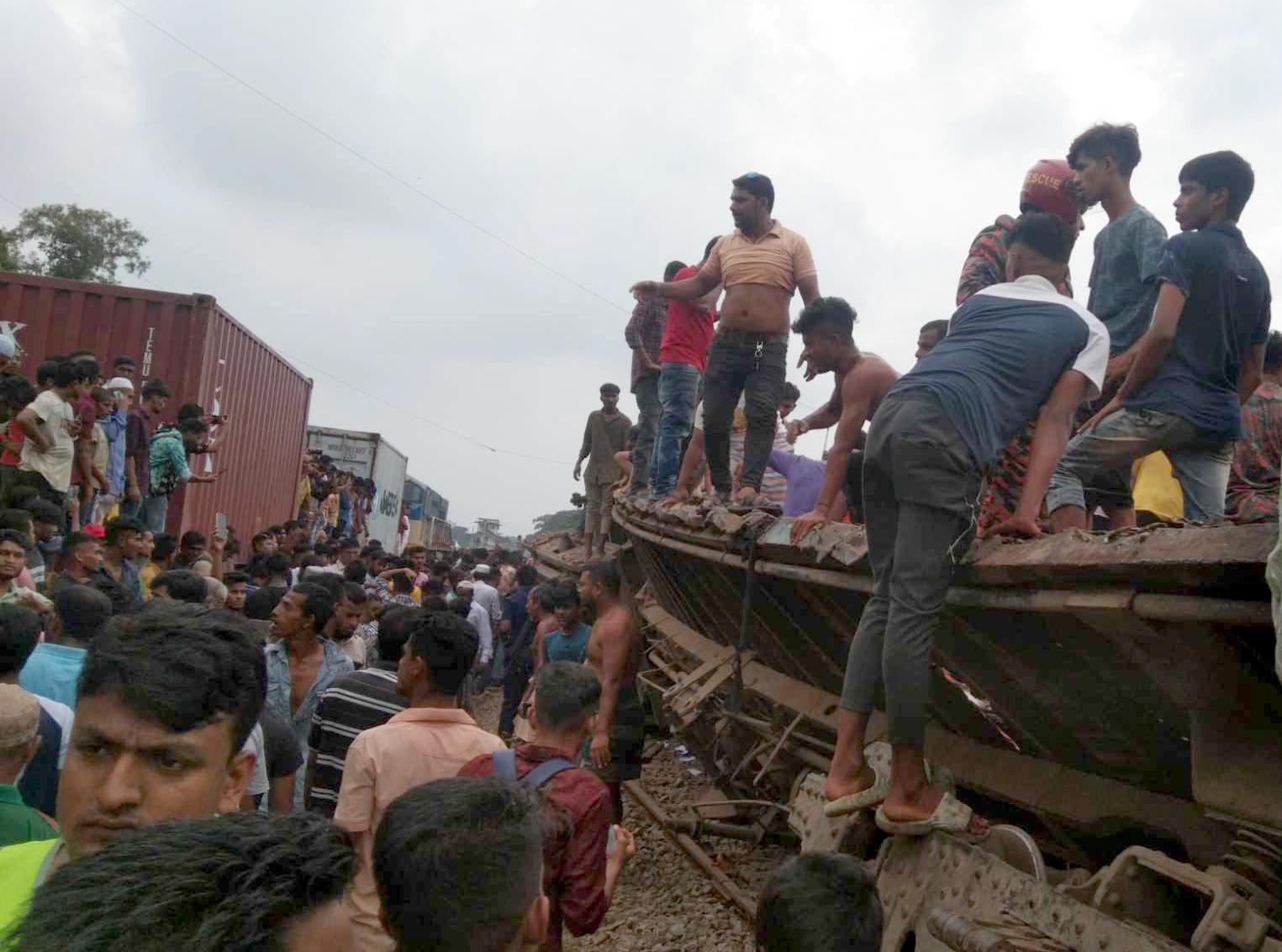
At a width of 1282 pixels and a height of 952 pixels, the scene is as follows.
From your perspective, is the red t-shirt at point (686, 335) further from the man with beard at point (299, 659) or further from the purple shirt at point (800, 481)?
the man with beard at point (299, 659)

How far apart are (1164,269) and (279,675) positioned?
3.67 metres

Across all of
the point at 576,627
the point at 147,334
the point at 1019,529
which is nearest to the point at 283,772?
the point at 1019,529

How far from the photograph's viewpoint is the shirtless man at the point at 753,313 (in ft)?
18.8

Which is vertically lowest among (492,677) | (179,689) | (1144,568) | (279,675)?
(492,677)

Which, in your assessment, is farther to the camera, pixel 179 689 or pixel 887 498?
pixel 887 498

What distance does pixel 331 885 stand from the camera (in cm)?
125

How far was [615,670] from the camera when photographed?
19.4ft

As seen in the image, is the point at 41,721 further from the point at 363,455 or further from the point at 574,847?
the point at 363,455

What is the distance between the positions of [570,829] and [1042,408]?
1.83 meters

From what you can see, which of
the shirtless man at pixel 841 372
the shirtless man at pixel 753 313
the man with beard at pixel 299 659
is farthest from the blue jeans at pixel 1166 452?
the man with beard at pixel 299 659

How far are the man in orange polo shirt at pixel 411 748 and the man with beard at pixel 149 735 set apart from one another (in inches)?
45.5

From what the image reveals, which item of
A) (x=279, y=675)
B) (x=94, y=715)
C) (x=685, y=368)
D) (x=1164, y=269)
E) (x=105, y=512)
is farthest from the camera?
(x=105, y=512)

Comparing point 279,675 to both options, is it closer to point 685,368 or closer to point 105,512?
point 685,368

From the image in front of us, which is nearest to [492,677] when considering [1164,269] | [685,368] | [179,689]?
[685,368]
